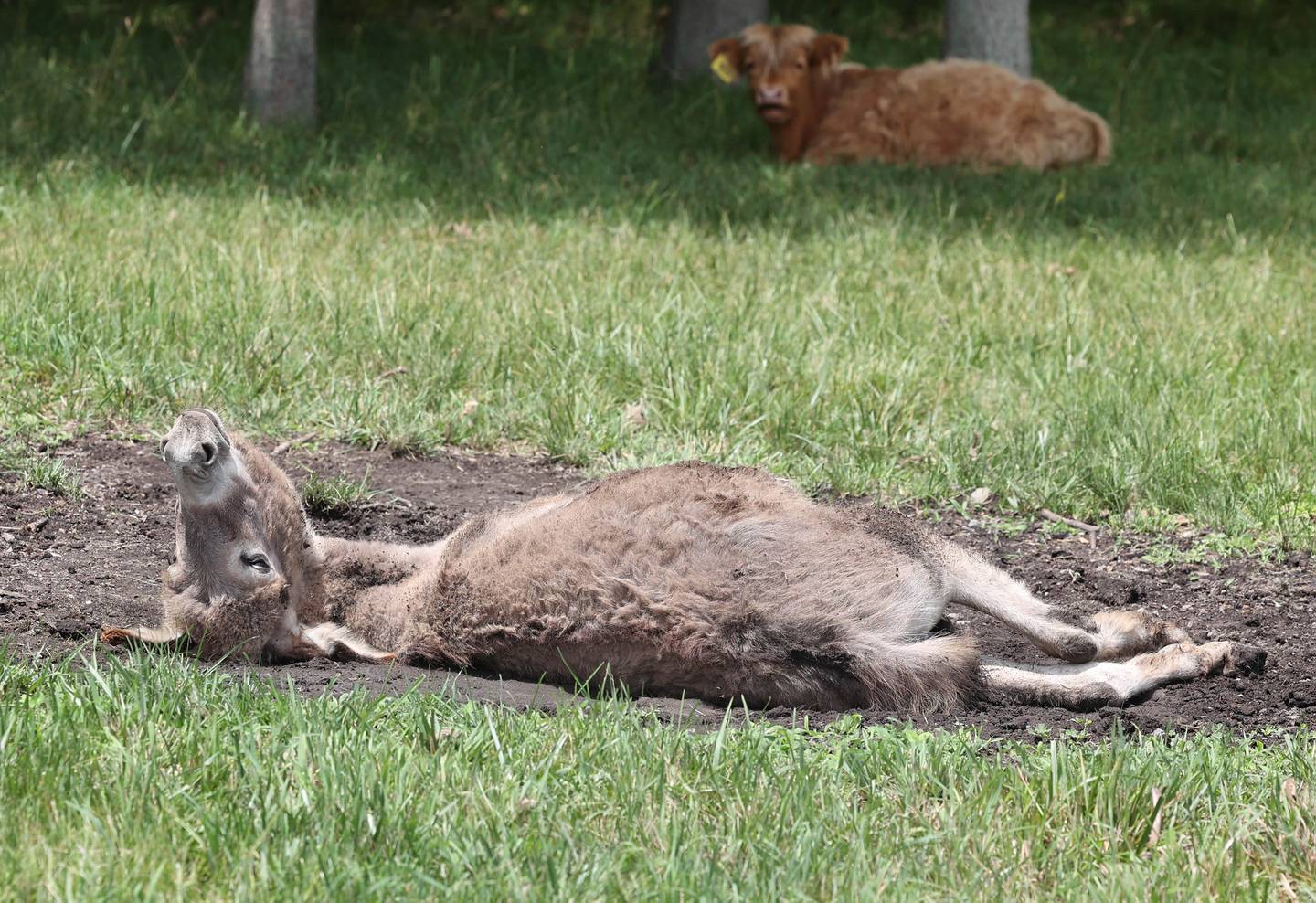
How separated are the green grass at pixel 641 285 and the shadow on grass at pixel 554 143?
0.05m

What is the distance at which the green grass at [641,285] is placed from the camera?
6637mm

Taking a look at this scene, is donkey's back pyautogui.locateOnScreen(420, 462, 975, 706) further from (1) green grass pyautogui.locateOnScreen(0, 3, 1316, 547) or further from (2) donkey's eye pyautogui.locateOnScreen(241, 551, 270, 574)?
(1) green grass pyautogui.locateOnScreen(0, 3, 1316, 547)

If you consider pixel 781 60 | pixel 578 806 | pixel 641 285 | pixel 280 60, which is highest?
pixel 781 60

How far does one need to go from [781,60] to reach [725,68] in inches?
20.1

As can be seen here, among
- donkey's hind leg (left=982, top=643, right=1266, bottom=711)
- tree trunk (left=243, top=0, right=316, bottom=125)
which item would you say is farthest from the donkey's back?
tree trunk (left=243, top=0, right=316, bottom=125)

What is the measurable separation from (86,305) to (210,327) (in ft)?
1.94

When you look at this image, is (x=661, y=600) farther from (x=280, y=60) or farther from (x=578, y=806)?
(x=280, y=60)

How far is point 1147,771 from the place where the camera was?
352cm

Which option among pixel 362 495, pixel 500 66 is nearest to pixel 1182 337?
pixel 362 495

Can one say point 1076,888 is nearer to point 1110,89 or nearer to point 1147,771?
point 1147,771

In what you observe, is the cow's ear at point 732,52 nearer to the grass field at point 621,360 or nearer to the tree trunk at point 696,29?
the grass field at point 621,360

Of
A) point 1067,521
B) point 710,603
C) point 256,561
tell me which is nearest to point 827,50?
point 1067,521

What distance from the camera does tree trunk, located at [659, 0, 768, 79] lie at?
14.9m

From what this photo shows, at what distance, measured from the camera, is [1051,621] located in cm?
464
